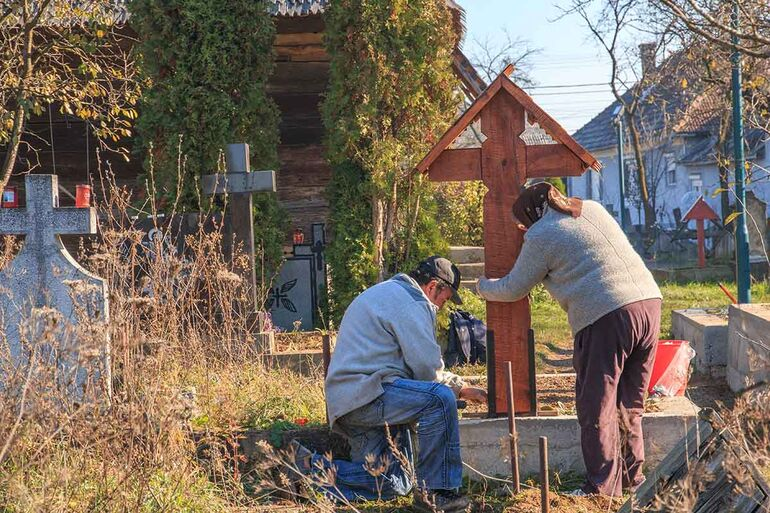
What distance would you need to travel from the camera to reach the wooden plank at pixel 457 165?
19.4 ft

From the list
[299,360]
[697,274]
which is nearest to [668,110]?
[697,274]

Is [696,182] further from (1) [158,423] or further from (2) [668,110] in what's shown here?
(1) [158,423]

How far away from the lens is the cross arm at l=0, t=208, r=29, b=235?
19.5ft

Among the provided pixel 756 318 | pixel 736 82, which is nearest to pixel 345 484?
pixel 756 318

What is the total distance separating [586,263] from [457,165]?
1.19m

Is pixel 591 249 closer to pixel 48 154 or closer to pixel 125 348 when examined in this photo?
pixel 125 348

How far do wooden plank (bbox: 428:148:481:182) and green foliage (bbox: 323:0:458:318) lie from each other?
11.3ft

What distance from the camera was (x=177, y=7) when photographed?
30.7ft

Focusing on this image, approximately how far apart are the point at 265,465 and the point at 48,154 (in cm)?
1007

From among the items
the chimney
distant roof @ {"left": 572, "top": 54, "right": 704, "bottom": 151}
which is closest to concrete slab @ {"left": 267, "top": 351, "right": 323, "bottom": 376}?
distant roof @ {"left": 572, "top": 54, "right": 704, "bottom": 151}

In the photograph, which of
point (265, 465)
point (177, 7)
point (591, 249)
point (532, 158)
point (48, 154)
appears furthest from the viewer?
point (48, 154)

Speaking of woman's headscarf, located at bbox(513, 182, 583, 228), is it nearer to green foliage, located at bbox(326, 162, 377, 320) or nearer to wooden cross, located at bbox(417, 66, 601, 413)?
wooden cross, located at bbox(417, 66, 601, 413)

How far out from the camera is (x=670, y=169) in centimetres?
3869

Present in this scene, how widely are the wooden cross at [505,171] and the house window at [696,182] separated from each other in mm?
30497
